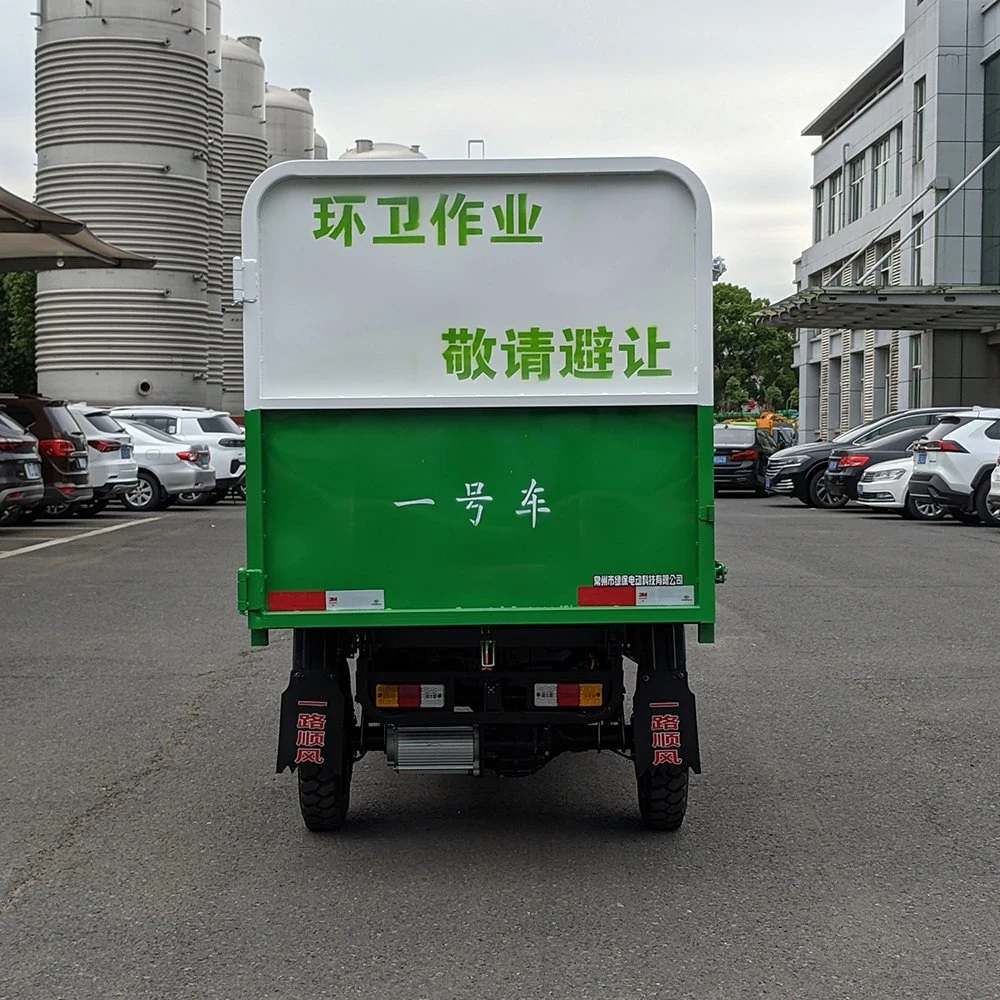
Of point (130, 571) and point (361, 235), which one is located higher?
point (361, 235)

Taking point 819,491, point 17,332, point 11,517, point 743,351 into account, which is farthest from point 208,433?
point 743,351

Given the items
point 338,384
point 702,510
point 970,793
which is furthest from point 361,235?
point 970,793

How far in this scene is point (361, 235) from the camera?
573 cm

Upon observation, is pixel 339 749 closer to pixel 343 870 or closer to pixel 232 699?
pixel 343 870

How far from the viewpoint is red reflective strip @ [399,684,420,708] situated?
600 cm

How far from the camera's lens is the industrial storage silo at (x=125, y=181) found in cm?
4309

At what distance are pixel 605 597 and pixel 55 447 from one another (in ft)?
58.1

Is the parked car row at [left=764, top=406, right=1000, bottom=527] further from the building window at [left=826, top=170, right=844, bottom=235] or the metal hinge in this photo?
the building window at [left=826, top=170, right=844, bottom=235]

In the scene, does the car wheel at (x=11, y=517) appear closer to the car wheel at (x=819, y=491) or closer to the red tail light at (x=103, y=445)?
the red tail light at (x=103, y=445)

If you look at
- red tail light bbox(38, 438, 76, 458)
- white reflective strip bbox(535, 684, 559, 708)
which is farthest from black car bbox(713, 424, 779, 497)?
white reflective strip bbox(535, 684, 559, 708)

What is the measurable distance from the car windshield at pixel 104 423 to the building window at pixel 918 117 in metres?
30.5

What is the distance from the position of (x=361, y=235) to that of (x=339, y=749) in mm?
1899

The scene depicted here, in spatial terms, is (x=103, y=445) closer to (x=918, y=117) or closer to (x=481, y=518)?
(x=481, y=518)

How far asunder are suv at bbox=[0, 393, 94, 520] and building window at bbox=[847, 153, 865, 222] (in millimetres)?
42485
